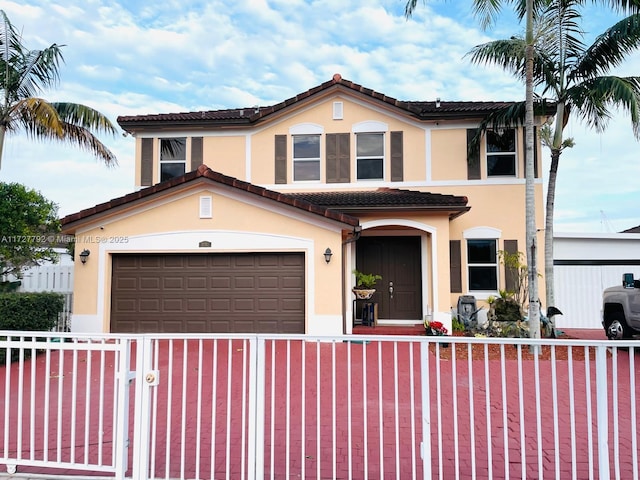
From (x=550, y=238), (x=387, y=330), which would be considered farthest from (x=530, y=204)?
(x=387, y=330)

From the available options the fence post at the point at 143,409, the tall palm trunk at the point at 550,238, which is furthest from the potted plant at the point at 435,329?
the fence post at the point at 143,409

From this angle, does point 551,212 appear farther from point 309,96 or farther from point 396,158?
point 309,96

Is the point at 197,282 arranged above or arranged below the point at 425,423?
above

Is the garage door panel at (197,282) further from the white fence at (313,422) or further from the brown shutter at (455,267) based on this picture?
the brown shutter at (455,267)

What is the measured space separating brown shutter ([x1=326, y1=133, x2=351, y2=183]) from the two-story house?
0.05 meters

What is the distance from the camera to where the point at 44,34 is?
11680mm

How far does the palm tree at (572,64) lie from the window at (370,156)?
13.4 feet

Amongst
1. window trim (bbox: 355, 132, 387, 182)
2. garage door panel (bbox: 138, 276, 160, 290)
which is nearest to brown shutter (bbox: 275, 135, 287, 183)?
window trim (bbox: 355, 132, 387, 182)

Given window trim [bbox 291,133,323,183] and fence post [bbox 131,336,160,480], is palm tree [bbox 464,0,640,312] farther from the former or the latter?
fence post [bbox 131,336,160,480]

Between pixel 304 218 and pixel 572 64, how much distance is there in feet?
27.4

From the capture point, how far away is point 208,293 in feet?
35.4

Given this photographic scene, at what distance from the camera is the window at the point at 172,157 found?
46.1 feet

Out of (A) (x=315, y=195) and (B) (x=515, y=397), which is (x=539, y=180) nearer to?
(A) (x=315, y=195)

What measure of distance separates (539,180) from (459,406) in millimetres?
9851
